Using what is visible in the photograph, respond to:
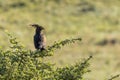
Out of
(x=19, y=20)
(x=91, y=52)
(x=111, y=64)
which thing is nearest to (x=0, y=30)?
(x=19, y=20)

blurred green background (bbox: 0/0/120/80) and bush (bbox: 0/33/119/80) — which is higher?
blurred green background (bbox: 0/0/120/80)

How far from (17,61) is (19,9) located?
125ft

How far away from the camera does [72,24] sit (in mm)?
43719

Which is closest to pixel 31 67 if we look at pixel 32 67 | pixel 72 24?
pixel 32 67

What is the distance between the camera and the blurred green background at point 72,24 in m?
34.1

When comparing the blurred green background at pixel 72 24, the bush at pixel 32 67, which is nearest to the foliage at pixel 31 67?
the bush at pixel 32 67

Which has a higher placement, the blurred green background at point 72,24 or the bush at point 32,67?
the blurred green background at point 72,24

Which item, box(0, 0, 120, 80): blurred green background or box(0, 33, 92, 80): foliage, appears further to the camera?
box(0, 0, 120, 80): blurred green background

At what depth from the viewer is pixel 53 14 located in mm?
45906

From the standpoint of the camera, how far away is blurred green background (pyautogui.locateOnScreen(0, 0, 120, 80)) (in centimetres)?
3409

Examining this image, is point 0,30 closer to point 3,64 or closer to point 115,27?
point 115,27

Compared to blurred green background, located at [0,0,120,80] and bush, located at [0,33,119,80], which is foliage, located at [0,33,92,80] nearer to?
bush, located at [0,33,119,80]

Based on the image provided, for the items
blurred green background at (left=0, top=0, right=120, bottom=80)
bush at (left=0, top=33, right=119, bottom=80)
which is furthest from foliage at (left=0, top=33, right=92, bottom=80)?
blurred green background at (left=0, top=0, right=120, bottom=80)

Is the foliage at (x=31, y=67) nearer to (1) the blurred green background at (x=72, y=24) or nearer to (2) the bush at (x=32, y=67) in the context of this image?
(2) the bush at (x=32, y=67)
